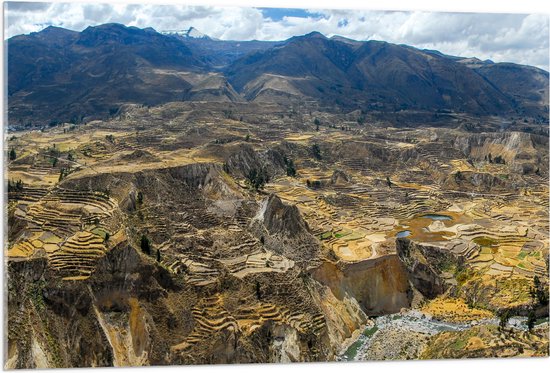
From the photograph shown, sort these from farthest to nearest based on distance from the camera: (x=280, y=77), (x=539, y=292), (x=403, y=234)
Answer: (x=280, y=77) → (x=403, y=234) → (x=539, y=292)

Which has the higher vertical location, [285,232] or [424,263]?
[285,232]

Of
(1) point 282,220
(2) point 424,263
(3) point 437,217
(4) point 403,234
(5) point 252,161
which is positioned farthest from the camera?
(5) point 252,161

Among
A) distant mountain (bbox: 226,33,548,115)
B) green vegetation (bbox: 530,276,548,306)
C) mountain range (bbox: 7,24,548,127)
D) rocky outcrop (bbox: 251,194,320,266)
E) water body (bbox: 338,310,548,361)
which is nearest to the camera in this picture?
water body (bbox: 338,310,548,361)

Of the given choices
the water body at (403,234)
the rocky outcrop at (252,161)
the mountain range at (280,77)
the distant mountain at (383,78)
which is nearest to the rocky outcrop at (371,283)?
the water body at (403,234)

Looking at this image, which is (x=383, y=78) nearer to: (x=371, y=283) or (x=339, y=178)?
(x=339, y=178)

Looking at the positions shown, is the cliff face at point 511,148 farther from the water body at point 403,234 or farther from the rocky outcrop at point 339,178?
the water body at point 403,234

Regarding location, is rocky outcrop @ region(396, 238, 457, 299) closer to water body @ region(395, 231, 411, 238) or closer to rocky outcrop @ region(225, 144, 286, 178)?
water body @ region(395, 231, 411, 238)

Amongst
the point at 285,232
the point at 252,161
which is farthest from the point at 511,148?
the point at 285,232

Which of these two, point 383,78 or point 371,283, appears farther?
point 383,78

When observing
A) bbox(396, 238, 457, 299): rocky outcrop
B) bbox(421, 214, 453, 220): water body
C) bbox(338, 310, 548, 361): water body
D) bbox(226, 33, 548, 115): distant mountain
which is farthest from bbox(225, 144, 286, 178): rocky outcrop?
bbox(226, 33, 548, 115): distant mountain

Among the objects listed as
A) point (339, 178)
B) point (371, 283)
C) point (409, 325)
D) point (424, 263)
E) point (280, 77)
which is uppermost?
point (280, 77)
